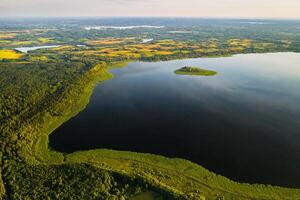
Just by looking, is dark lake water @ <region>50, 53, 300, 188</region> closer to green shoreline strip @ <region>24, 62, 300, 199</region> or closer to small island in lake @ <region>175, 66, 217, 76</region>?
green shoreline strip @ <region>24, 62, 300, 199</region>

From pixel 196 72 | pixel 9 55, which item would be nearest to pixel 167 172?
pixel 196 72

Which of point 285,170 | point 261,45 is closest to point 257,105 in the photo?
point 285,170

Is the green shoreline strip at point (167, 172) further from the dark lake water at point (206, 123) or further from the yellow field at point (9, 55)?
the yellow field at point (9, 55)

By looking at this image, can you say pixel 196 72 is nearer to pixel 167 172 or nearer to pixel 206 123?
pixel 206 123

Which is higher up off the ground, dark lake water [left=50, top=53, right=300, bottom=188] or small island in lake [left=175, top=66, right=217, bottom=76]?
small island in lake [left=175, top=66, right=217, bottom=76]

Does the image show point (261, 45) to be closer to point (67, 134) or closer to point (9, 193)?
point (67, 134)

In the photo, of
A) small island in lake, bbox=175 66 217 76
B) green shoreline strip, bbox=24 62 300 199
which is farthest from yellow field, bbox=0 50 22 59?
green shoreline strip, bbox=24 62 300 199

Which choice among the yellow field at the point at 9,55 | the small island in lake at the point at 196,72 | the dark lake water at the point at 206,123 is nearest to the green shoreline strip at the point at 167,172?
the dark lake water at the point at 206,123

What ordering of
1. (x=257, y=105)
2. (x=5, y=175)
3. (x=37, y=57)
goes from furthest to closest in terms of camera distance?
(x=37, y=57)
(x=257, y=105)
(x=5, y=175)
